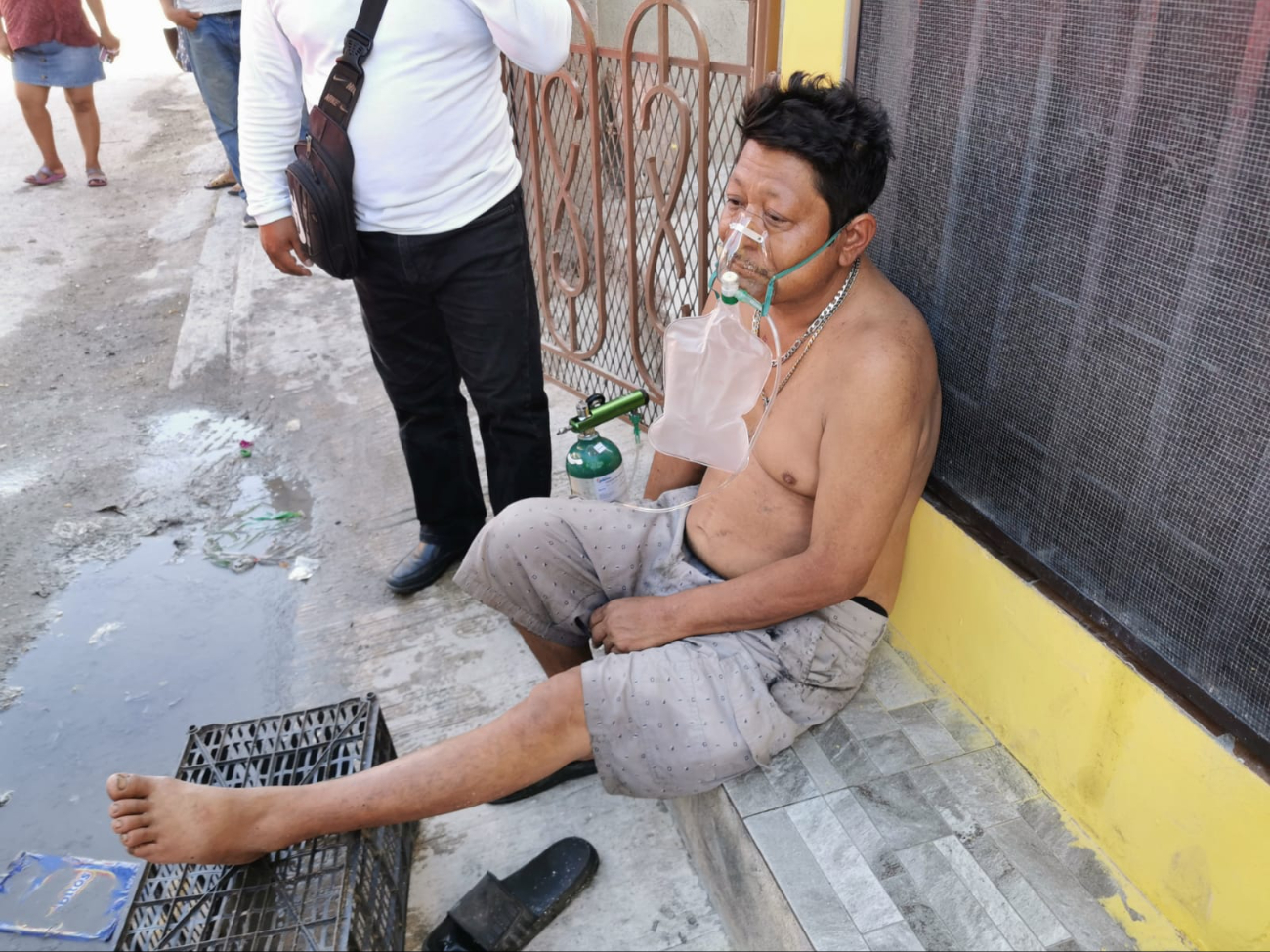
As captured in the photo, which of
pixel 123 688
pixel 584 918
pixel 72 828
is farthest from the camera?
pixel 123 688

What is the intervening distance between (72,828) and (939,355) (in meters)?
2.38

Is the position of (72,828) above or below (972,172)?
below

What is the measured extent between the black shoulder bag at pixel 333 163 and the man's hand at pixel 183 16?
3.51 m

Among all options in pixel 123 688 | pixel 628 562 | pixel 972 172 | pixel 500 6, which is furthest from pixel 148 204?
pixel 972 172

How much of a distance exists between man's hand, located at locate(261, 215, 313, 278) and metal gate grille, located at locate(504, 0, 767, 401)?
1.14 meters

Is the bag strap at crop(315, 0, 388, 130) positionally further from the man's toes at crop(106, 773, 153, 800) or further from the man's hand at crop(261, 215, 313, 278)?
the man's toes at crop(106, 773, 153, 800)

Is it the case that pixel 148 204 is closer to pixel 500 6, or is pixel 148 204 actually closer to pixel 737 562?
pixel 500 6

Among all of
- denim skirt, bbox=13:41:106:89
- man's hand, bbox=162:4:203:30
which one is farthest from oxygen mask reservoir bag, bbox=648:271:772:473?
denim skirt, bbox=13:41:106:89

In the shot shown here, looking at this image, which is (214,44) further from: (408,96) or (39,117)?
(408,96)

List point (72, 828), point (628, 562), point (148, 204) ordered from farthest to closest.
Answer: point (148, 204)
point (72, 828)
point (628, 562)

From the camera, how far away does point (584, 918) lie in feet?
6.44

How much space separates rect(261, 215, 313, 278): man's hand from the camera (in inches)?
97.3

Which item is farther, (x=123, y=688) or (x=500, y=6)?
(x=123, y=688)

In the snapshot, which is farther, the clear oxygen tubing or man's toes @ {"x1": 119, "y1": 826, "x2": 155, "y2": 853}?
the clear oxygen tubing
